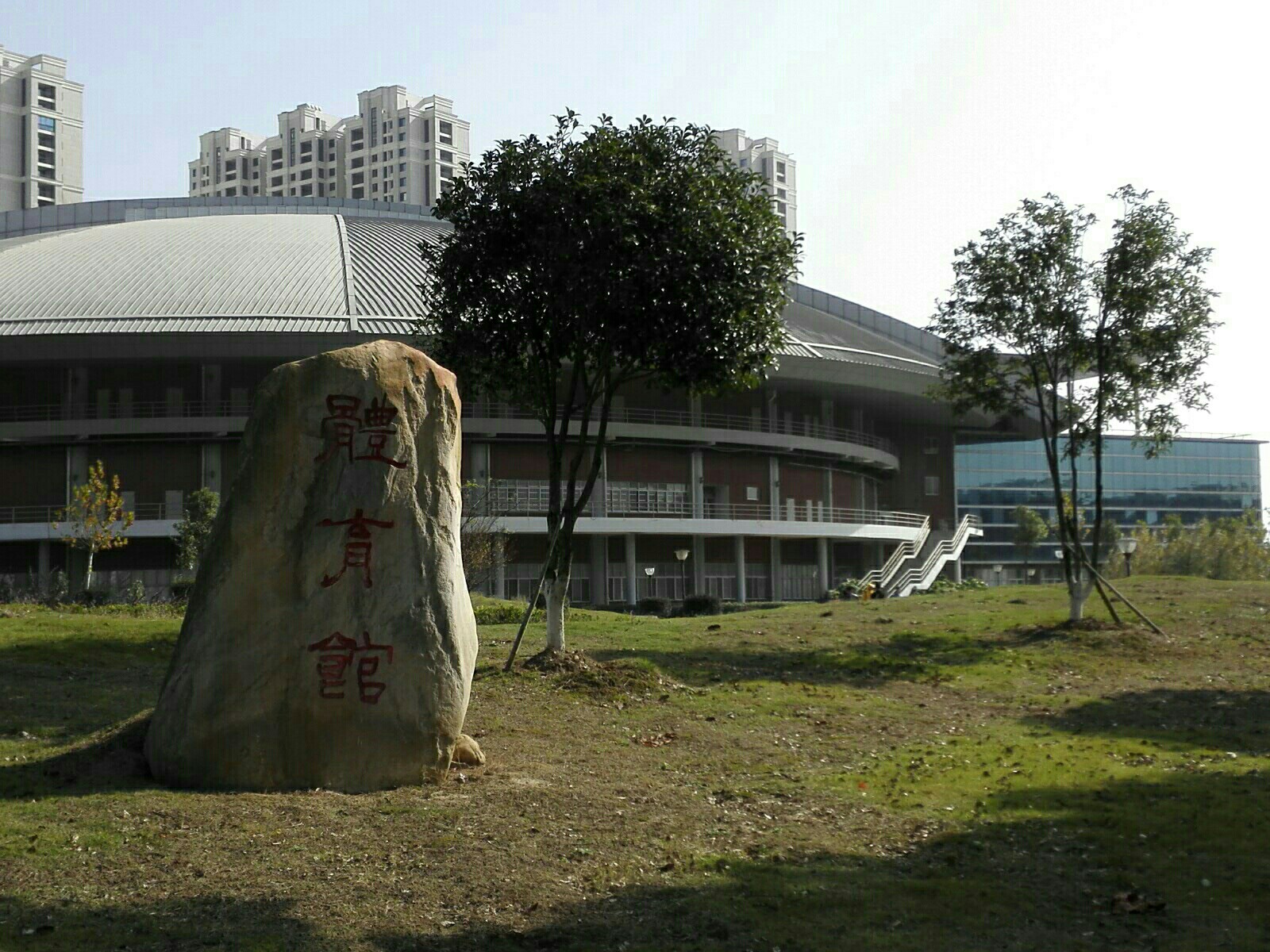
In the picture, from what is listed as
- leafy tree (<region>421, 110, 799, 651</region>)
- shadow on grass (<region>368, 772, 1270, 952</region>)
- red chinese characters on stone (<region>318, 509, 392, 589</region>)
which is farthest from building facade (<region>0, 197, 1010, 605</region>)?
shadow on grass (<region>368, 772, 1270, 952</region>)

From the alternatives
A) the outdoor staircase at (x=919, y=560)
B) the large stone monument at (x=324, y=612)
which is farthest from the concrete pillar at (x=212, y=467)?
the large stone monument at (x=324, y=612)

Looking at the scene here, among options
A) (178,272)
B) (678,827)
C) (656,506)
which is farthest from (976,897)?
(178,272)

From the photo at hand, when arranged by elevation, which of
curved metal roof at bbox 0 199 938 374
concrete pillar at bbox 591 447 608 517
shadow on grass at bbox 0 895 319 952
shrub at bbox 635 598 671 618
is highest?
curved metal roof at bbox 0 199 938 374

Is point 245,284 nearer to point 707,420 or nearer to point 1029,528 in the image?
point 707,420

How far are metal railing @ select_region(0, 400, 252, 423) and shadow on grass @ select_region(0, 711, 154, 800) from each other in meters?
37.7

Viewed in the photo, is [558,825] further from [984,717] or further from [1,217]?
[1,217]

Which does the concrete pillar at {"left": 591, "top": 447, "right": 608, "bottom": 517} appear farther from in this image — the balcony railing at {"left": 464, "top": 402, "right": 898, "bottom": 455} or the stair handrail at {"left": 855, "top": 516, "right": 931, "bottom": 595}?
the stair handrail at {"left": 855, "top": 516, "right": 931, "bottom": 595}

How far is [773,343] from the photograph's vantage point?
1870 cm

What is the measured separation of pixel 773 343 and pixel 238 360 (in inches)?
1331

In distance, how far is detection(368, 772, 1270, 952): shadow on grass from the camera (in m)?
7.23

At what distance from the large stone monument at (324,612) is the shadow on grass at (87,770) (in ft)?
1.00

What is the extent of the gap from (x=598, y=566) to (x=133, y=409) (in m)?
18.9

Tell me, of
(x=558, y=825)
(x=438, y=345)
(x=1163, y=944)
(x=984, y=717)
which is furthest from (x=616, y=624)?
(x=1163, y=944)

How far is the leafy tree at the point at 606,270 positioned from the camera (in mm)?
17203
